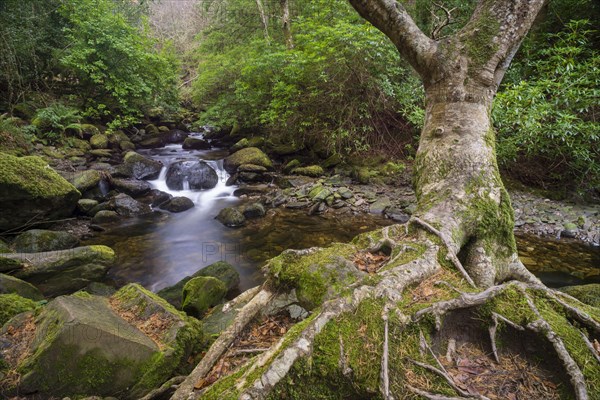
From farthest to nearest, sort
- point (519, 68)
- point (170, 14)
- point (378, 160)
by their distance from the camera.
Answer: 1. point (170, 14)
2. point (378, 160)
3. point (519, 68)

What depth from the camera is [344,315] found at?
1.58 m

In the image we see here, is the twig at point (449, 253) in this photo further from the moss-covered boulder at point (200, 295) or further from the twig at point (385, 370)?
the moss-covered boulder at point (200, 295)

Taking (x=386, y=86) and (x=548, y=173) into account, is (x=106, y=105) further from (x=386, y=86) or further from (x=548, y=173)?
(x=548, y=173)

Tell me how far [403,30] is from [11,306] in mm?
4885

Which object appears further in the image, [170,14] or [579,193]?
[170,14]

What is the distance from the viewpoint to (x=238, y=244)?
7172mm

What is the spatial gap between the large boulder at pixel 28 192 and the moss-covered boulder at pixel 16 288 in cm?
310

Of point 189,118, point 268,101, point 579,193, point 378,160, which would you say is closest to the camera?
point 579,193

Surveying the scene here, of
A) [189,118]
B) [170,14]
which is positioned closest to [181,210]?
[189,118]

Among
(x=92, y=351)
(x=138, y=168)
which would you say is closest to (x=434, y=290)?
(x=92, y=351)

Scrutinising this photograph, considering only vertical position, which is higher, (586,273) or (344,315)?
(344,315)

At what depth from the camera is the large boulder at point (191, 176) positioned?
10.7 m

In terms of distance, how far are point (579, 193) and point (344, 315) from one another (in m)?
8.86

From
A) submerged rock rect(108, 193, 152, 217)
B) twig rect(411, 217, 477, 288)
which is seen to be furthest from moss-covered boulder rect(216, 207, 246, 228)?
twig rect(411, 217, 477, 288)
